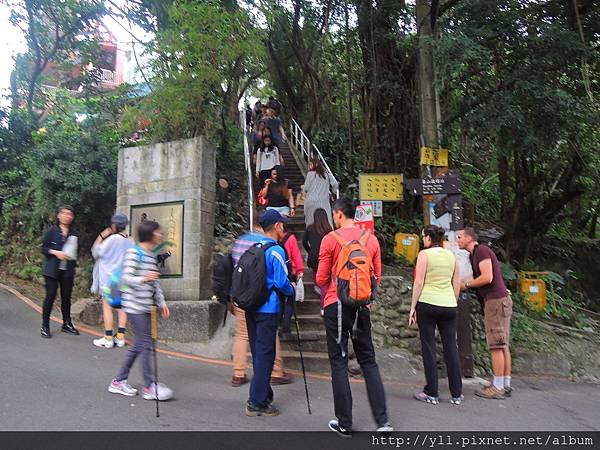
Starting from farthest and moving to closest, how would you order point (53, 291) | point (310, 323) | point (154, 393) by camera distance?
point (310, 323), point (53, 291), point (154, 393)

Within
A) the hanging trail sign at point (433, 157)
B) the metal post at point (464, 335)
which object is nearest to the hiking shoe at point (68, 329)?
the metal post at point (464, 335)

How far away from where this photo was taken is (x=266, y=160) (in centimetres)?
952

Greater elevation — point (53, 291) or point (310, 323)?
point (53, 291)

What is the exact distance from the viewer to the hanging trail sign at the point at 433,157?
755 cm

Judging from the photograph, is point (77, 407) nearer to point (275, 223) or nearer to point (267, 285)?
point (267, 285)

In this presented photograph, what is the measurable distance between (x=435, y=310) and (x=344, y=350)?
1.38 m

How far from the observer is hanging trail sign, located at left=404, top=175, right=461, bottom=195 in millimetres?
7016

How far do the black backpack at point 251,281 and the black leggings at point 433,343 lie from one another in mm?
1700

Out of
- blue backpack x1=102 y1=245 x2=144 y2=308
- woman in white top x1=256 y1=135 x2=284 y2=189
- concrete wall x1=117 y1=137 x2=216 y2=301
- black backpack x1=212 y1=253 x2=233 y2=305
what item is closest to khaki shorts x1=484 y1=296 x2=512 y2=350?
black backpack x1=212 y1=253 x2=233 y2=305

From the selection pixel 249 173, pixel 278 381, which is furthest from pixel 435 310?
pixel 249 173

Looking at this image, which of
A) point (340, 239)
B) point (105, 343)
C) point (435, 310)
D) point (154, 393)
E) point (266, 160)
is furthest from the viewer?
point (266, 160)

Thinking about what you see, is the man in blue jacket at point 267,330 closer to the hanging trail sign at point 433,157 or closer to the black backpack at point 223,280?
the black backpack at point 223,280

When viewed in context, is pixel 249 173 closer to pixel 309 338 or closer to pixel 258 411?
pixel 309 338

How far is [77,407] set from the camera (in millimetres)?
4047
